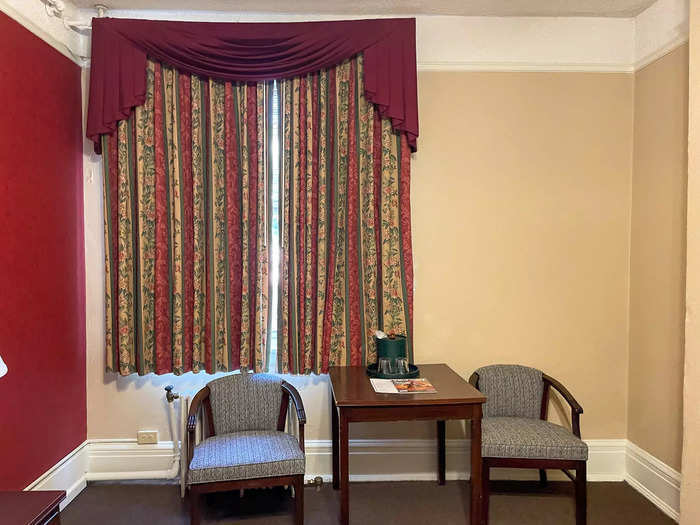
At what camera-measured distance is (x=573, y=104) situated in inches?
130

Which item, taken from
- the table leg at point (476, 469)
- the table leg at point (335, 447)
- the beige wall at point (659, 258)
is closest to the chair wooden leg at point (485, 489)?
the table leg at point (476, 469)

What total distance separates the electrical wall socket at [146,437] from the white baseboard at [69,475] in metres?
0.30

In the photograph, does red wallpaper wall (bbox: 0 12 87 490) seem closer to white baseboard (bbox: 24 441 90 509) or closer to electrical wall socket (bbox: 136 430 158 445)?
white baseboard (bbox: 24 441 90 509)

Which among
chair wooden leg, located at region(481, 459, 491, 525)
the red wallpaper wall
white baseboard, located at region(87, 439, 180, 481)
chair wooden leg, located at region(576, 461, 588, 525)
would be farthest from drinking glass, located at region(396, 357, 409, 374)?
the red wallpaper wall

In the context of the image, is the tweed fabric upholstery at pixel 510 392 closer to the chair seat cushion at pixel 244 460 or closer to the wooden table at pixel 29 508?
the chair seat cushion at pixel 244 460

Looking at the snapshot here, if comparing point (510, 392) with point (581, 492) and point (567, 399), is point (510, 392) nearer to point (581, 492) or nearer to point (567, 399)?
point (567, 399)

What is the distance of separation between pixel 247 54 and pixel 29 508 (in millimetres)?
2385

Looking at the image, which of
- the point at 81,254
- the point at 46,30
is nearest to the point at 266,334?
the point at 81,254

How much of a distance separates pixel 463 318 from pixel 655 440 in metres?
1.25

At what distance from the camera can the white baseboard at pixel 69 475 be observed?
9.16 feet

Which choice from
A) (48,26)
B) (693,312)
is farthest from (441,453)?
(48,26)

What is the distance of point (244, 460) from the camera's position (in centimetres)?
254

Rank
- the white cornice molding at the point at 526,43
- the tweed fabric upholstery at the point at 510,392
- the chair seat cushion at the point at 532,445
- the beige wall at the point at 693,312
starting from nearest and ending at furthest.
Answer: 1. the beige wall at the point at 693,312
2. the chair seat cushion at the point at 532,445
3. the tweed fabric upholstery at the point at 510,392
4. the white cornice molding at the point at 526,43

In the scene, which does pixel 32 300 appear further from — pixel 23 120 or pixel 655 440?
pixel 655 440
